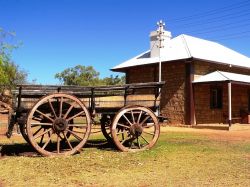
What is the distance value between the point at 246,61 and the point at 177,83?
690 cm

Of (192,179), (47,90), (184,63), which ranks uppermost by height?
(184,63)

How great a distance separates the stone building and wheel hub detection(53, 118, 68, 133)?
46.6 feet

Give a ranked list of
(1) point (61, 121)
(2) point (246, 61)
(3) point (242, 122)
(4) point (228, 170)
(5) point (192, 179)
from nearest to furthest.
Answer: (5) point (192, 179) < (4) point (228, 170) < (1) point (61, 121) < (3) point (242, 122) < (2) point (246, 61)

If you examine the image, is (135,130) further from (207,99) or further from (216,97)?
(216,97)

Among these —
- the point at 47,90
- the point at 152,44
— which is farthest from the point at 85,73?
the point at 47,90

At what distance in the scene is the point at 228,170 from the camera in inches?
322

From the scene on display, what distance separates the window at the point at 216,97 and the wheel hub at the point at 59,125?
16.9 m

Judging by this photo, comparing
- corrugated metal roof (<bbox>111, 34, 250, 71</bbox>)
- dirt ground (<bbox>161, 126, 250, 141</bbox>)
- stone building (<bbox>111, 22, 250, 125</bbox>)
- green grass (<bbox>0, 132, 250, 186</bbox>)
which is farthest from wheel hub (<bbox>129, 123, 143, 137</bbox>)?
corrugated metal roof (<bbox>111, 34, 250, 71</bbox>)

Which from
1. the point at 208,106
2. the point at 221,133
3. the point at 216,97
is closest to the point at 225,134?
the point at 221,133

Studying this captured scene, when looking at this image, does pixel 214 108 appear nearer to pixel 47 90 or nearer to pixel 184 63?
pixel 184 63

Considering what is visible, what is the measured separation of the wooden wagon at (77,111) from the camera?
31.9 ft

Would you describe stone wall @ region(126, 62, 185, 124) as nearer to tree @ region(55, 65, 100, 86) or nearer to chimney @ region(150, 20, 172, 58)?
chimney @ region(150, 20, 172, 58)

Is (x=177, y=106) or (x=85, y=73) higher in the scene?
(x=85, y=73)

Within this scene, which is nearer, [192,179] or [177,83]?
[192,179]
